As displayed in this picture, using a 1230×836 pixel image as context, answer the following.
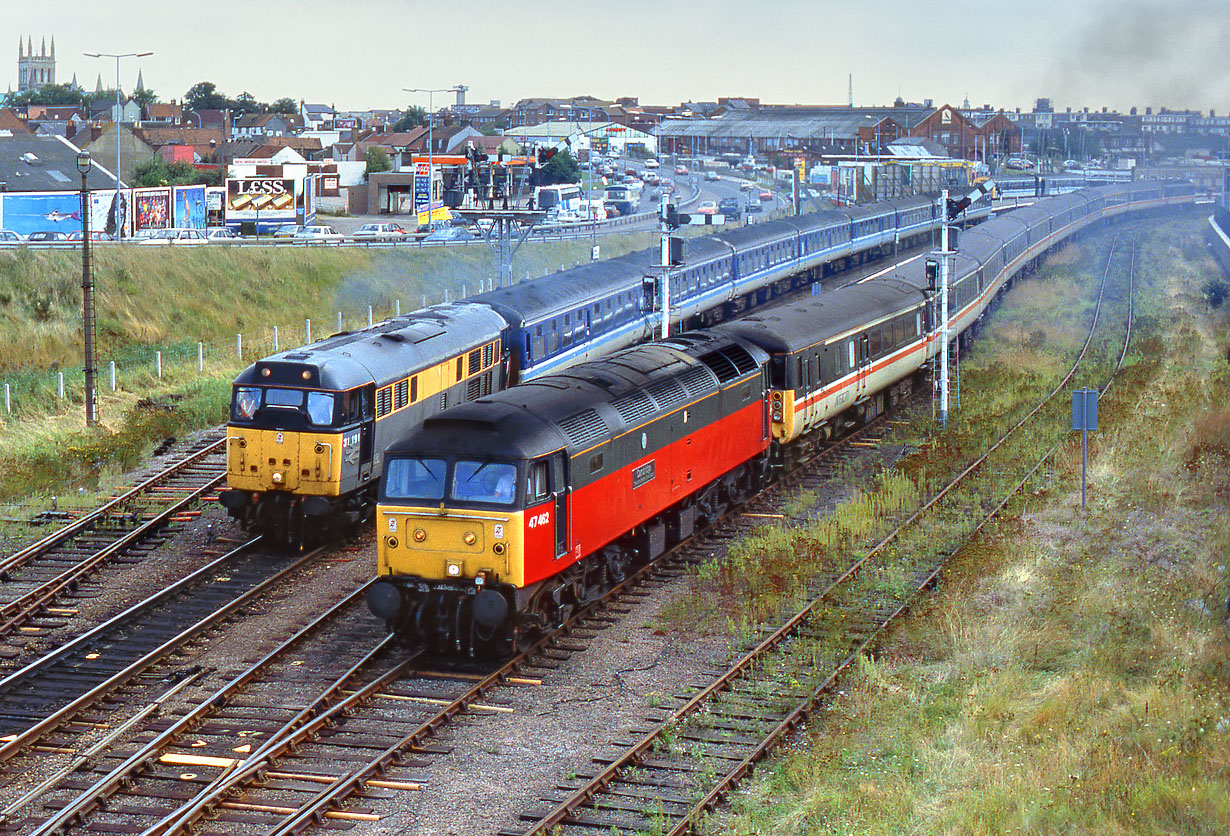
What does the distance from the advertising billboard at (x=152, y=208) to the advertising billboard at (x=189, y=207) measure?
0.67 m

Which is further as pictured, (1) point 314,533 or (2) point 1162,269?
(2) point 1162,269

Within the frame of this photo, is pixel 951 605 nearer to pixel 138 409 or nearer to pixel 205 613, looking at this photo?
pixel 205 613

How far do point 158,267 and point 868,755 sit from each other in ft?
149

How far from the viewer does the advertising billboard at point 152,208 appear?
72125 millimetres

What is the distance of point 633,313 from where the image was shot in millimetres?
42281

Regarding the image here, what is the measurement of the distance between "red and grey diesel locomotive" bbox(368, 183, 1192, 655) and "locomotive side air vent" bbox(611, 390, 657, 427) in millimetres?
26

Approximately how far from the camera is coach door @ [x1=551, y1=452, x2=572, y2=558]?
19.0 m

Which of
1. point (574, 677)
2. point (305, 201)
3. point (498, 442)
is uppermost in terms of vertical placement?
point (305, 201)

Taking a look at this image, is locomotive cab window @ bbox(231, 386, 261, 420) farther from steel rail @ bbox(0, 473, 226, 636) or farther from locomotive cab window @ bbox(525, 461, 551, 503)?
locomotive cab window @ bbox(525, 461, 551, 503)

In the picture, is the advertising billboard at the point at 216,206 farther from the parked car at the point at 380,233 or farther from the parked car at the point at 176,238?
the parked car at the point at 176,238

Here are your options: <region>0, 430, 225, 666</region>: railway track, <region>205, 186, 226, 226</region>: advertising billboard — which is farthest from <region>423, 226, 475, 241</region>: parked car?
<region>0, 430, 225, 666</region>: railway track

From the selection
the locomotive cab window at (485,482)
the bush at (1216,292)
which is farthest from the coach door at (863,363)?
the bush at (1216,292)

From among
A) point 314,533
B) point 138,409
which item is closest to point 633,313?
point 138,409

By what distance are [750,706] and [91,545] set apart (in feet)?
43.6
